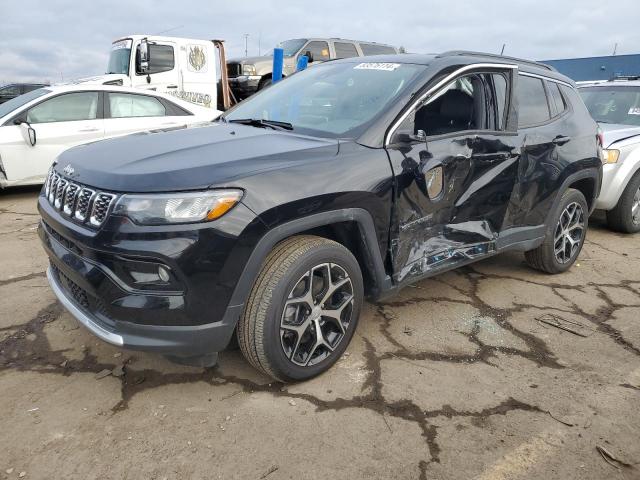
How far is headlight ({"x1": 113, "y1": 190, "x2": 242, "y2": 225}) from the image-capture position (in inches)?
81.0

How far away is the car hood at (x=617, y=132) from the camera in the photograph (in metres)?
5.48

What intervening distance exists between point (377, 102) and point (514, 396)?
177 centimetres

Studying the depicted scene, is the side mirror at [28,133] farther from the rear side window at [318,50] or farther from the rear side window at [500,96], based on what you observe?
the rear side window at [318,50]

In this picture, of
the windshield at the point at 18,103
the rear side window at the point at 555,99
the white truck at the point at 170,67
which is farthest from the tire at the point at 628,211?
the white truck at the point at 170,67

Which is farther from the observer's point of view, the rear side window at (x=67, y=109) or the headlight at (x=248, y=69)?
the headlight at (x=248, y=69)

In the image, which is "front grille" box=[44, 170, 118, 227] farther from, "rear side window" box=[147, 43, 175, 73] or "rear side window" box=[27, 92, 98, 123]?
"rear side window" box=[147, 43, 175, 73]

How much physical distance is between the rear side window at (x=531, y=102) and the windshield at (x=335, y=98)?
3.27 ft

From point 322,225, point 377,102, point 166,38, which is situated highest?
point 166,38

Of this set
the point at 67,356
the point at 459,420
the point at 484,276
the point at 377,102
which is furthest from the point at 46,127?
the point at 459,420

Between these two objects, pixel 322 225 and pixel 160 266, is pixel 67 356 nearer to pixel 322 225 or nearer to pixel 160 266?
pixel 160 266

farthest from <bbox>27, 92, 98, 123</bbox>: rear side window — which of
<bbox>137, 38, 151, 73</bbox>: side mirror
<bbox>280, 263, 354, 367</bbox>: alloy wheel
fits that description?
<bbox>280, 263, 354, 367</bbox>: alloy wheel

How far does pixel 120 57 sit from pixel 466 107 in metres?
9.15

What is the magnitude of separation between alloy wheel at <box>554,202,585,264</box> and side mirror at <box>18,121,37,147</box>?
602 centimetres

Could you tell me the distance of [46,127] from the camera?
636 cm
